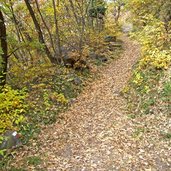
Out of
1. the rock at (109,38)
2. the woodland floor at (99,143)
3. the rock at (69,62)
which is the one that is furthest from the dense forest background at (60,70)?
the rock at (109,38)

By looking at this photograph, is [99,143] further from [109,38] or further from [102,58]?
[109,38]

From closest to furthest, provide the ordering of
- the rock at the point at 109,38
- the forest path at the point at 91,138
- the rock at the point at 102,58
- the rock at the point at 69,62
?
the forest path at the point at 91,138
the rock at the point at 69,62
the rock at the point at 102,58
the rock at the point at 109,38

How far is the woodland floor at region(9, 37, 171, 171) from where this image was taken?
684 cm

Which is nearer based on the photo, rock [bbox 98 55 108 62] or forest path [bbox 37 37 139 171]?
forest path [bbox 37 37 139 171]

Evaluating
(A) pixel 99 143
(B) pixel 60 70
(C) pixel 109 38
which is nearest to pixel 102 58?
(C) pixel 109 38

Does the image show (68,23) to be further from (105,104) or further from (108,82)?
(105,104)

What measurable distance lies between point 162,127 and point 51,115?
413 cm

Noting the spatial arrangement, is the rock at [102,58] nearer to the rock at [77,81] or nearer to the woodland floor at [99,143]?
the rock at [77,81]

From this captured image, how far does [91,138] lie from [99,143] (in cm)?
46

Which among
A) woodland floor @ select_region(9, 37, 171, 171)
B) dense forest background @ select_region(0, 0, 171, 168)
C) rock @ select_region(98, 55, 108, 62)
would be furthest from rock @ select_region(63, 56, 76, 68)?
woodland floor @ select_region(9, 37, 171, 171)

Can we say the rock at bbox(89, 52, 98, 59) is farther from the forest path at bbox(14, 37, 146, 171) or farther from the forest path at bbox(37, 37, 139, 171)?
the forest path at bbox(14, 37, 146, 171)

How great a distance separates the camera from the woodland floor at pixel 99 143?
22.4 ft

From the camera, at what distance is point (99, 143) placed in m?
7.91

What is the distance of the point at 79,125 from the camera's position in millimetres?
9391
